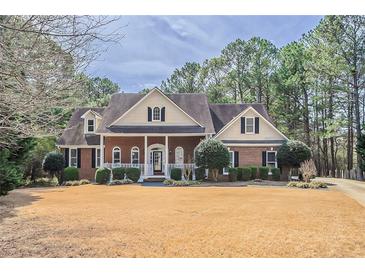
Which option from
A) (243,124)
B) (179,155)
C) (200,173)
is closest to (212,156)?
(200,173)

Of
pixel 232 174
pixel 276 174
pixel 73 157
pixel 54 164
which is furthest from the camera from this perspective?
pixel 73 157

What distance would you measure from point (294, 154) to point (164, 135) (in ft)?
19.8

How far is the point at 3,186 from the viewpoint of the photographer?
28.1 ft

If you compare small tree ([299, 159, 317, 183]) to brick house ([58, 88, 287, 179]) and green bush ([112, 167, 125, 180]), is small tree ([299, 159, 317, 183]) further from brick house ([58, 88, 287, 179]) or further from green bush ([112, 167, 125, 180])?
green bush ([112, 167, 125, 180])

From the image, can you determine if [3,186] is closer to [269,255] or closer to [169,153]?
[269,255]

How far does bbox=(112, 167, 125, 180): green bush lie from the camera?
14.8m

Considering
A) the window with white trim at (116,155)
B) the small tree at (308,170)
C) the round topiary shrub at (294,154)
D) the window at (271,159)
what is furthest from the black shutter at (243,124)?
the window with white trim at (116,155)

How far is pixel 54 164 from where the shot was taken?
1603cm

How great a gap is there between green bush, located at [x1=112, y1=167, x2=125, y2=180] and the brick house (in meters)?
0.84

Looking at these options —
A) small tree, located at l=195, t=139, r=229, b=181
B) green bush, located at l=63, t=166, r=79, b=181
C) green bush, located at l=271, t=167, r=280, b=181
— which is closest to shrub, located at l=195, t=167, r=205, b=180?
small tree, located at l=195, t=139, r=229, b=181

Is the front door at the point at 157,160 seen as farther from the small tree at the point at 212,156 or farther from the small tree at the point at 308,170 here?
the small tree at the point at 308,170

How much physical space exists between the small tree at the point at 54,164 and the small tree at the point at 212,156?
6.83 metres

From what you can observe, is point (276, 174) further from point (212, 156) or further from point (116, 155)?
point (116, 155)
